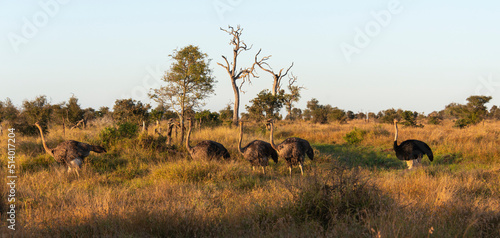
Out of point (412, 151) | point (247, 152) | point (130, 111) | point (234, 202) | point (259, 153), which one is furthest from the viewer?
point (130, 111)

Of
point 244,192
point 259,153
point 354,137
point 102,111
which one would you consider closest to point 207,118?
point 354,137

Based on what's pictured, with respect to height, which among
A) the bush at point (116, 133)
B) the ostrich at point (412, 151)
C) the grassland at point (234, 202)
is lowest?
the grassland at point (234, 202)

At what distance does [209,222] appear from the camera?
15.4 ft

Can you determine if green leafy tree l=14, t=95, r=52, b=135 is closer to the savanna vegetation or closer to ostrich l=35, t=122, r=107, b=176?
the savanna vegetation

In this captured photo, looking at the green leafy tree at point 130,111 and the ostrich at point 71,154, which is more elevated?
the green leafy tree at point 130,111

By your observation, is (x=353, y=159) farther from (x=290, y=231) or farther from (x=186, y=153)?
(x=290, y=231)

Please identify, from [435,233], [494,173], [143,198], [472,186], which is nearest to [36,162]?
[143,198]

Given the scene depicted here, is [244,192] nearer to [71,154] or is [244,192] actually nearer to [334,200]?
[334,200]

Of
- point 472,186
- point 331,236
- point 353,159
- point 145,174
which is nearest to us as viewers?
point 331,236

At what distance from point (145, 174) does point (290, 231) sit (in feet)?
19.6

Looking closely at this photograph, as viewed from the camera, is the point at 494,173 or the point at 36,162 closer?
the point at 494,173

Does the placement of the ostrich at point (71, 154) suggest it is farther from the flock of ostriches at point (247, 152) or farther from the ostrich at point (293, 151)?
the ostrich at point (293, 151)

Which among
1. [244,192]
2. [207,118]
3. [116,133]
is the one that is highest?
[207,118]

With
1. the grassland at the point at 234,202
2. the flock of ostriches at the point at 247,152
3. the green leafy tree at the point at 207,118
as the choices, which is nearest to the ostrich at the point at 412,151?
the flock of ostriches at the point at 247,152
